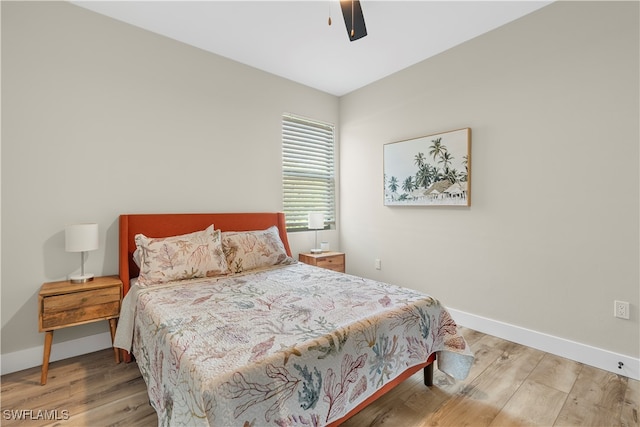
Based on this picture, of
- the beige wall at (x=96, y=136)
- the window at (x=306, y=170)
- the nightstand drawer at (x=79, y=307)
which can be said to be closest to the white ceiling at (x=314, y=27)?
the beige wall at (x=96, y=136)

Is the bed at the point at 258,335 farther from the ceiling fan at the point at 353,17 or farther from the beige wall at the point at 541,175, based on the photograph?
the ceiling fan at the point at 353,17

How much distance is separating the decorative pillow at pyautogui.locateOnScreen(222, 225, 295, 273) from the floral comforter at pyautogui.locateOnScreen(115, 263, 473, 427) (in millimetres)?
375

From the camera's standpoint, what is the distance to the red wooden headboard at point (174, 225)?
241cm

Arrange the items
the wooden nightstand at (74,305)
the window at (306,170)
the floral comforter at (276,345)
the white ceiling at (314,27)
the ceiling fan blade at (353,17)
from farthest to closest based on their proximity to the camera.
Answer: the window at (306,170), the white ceiling at (314,27), the wooden nightstand at (74,305), the ceiling fan blade at (353,17), the floral comforter at (276,345)

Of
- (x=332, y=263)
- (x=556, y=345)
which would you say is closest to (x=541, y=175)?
(x=556, y=345)

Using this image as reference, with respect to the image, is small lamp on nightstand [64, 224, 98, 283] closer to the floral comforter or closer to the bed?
the bed

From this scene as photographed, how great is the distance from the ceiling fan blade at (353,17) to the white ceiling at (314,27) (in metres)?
0.49

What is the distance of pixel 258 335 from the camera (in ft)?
4.39

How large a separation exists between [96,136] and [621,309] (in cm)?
422

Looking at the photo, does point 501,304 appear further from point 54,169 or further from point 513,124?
point 54,169

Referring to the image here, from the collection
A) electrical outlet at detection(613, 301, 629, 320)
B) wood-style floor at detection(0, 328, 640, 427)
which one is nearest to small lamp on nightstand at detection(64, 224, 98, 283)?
wood-style floor at detection(0, 328, 640, 427)

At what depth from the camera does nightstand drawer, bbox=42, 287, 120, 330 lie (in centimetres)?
195

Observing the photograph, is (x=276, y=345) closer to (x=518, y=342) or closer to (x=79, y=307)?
(x=79, y=307)

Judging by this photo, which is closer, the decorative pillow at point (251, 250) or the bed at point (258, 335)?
the bed at point (258, 335)
